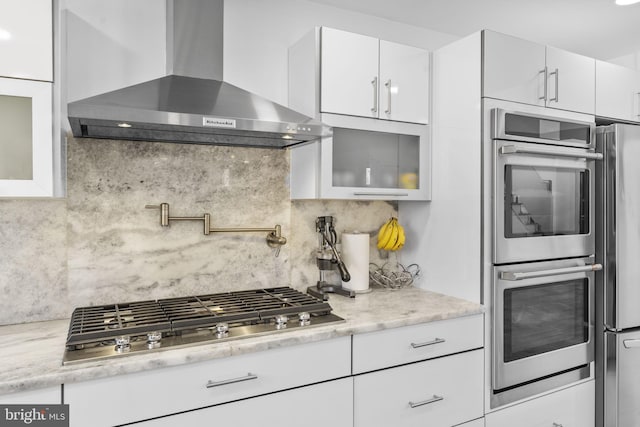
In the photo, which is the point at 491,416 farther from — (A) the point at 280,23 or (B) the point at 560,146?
(A) the point at 280,23

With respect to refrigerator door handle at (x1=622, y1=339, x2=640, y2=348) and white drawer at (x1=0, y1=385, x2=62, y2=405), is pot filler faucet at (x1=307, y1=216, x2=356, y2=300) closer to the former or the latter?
white drawer at (x1=0, y1=385, x2=62, y2=405)

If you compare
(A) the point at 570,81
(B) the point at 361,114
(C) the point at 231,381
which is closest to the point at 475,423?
(C) the point at 231,381

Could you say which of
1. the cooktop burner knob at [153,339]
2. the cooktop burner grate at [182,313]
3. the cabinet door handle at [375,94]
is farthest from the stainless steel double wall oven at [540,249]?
the cooktop burner knob at [153,339]

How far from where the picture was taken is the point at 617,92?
251 centimetres

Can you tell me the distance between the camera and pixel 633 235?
2.39 meters

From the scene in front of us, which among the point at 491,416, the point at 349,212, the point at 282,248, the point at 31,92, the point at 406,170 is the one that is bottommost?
the point at 491,416

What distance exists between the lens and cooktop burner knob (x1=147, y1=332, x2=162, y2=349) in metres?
1.46

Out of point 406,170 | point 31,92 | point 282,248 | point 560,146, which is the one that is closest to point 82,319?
point 31,92

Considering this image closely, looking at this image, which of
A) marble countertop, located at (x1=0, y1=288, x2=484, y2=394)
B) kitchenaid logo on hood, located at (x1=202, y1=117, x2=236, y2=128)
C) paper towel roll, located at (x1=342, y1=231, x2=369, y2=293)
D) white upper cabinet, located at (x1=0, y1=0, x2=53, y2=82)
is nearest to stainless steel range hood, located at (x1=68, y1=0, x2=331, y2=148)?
kitchenaid logo on hood, located at (x1=202, y1=117, x2=236, y2=128)

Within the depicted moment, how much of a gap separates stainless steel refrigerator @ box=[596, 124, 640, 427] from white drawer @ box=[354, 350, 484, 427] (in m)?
0.87

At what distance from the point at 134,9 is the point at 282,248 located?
1.33 meters

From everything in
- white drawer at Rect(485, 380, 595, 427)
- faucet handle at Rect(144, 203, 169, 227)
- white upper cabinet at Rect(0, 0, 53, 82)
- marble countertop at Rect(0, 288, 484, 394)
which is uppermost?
white upper cabinet at Rect(0, 0, 53, 82)

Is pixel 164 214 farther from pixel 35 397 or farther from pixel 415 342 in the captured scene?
pixel 415 342

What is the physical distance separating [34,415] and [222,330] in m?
0.60
